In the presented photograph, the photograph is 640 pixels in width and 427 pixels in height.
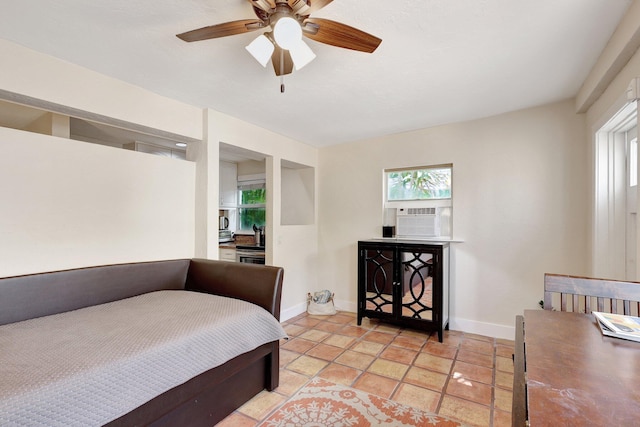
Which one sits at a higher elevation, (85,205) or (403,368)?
(85,205)

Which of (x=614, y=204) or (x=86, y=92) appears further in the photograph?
(x=614, y=204)

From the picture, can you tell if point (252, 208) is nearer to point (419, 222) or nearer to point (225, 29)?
point (419, 222)

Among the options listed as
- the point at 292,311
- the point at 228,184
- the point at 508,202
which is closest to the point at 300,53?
the point at 508,202

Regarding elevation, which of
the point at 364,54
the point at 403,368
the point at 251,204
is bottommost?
the point at 403,368

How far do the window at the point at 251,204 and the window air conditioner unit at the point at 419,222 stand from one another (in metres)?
2.41

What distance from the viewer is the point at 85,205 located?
2.12 m

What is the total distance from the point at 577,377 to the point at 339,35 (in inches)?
61.1

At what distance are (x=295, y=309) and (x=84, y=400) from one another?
9.06 feet

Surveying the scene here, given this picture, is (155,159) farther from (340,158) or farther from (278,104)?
(340,158)

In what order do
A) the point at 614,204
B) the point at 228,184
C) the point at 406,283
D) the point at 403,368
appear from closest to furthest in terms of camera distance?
the point at 614,204
the point at 403,368
the point at 406,283
the point at 228,184

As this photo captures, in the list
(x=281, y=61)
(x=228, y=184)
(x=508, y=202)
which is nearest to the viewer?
(x=281, y=61)

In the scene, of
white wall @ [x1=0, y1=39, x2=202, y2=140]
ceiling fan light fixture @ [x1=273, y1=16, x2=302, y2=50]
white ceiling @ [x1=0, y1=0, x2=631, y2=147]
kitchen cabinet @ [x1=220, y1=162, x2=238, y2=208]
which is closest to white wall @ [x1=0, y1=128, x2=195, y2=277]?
white wall @ [x1=0, y1=39, x2=202, y2=140]

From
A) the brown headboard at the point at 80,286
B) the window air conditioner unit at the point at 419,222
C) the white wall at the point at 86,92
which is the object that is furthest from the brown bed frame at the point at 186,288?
the window air conditioner unit at the point at 419,222

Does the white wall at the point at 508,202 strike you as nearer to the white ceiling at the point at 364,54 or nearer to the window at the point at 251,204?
the white ceiling at the point at 364,54
